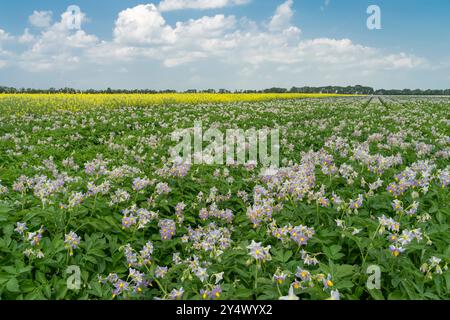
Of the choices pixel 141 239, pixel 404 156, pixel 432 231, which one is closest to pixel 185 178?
pixel 141 239

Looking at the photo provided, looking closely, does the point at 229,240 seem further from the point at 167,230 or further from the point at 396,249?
the point at 396,249

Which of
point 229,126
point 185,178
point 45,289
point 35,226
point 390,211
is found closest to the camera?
point 45,289

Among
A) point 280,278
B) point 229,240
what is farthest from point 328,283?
point 229,240

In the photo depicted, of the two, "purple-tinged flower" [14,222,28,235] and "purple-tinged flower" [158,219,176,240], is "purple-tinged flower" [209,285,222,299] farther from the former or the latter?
"purple-tinged flower" [14,222,28,235]

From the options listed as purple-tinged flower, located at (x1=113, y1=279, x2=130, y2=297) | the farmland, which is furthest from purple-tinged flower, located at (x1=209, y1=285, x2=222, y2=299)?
purple-tinged flower, located at (x1=113, y1=279, x2=130, y2=297)

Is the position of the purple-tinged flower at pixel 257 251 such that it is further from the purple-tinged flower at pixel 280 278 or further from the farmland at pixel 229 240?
the purple-tinged flower at pixel 280 278

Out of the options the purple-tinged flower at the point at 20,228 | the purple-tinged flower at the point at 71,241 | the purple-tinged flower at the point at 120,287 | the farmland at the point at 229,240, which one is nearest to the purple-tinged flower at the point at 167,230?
the farmland at the point at 229,240

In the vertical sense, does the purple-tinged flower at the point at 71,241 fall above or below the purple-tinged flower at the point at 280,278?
above

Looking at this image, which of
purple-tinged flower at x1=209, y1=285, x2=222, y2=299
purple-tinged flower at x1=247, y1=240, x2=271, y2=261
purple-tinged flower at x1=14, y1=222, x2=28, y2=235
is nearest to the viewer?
purple-tinged flower at x1=209, y1=285, x2=222, y2=299

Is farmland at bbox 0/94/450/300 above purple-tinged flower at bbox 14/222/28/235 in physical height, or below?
below

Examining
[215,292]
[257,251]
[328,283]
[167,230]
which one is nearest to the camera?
[328,283]

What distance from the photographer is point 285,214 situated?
4.41 meters

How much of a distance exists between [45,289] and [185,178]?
3.45 meters
